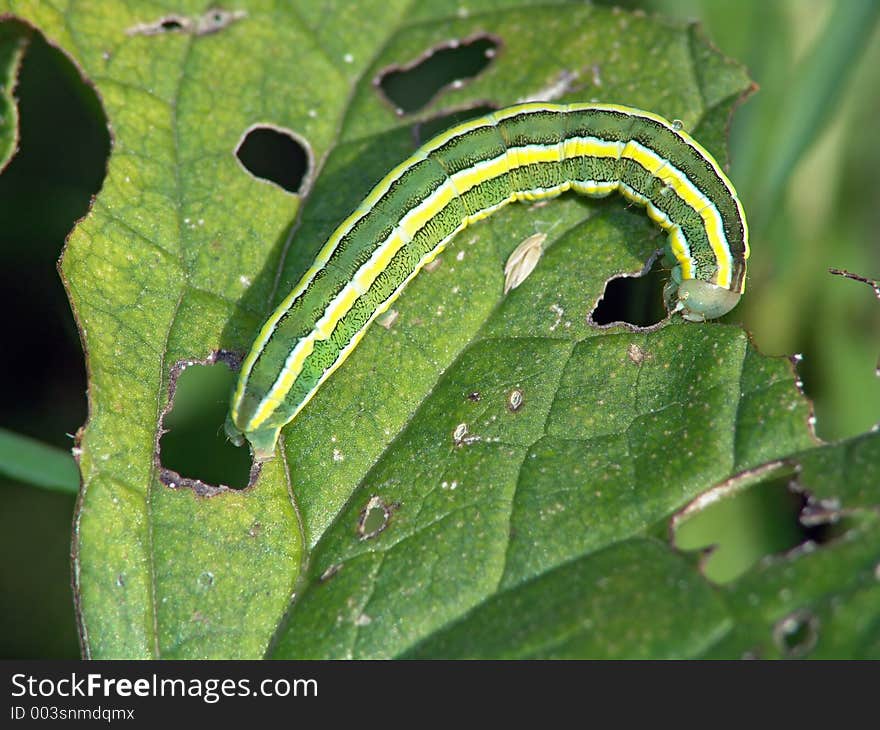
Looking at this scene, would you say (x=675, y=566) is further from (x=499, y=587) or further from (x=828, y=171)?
(x=828, y=171)

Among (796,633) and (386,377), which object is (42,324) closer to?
(386,377)

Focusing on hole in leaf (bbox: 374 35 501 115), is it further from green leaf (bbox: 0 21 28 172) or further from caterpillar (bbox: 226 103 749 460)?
green leaf (bbox: 0 21 28 172)

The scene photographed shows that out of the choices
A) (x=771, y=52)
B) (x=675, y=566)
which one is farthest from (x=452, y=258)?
(x=771, y=52)

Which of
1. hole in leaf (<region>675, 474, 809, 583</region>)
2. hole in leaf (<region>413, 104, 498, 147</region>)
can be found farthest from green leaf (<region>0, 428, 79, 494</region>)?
hole in leaf (<region>675, 474, 809, 583</region>)

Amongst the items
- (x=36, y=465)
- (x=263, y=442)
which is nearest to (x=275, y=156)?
(x=263, y=442)

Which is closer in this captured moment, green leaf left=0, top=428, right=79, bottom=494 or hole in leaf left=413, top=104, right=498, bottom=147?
green leaf left=0, top=428, right=79, bottom=494

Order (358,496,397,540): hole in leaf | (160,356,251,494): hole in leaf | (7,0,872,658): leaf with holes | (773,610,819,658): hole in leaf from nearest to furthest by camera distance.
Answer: (773,610,819,658): hole in leaf, (7,0,872,658): leaf with holes, (358,496,397,540): hole in leaf, (160,356,251,494): hole in leaf
